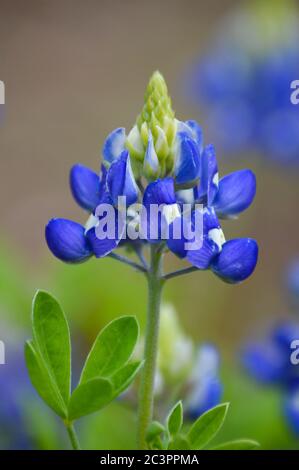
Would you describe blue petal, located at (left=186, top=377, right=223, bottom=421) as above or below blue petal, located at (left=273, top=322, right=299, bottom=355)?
below

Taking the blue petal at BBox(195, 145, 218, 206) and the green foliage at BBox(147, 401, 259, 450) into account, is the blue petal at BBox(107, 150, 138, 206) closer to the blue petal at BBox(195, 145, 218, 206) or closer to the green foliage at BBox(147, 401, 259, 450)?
the blue petal at BBox(195, 145, 218, 206)

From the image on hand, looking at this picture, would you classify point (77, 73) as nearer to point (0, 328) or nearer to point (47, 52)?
point (47, 52)

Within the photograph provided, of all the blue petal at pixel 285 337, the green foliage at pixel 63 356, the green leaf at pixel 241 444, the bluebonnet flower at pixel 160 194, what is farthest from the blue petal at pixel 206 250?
the blue petal at pixel 285 337

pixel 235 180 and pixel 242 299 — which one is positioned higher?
pixel 235 180

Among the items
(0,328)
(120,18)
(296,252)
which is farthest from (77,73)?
(0,328)

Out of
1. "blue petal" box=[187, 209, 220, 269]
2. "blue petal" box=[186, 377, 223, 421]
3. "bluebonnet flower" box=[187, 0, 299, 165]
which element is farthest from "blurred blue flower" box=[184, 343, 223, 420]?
"bluebonnet flower" box=[187, 0, 299, 165]

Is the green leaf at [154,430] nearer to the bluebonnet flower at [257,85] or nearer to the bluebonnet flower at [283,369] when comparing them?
the bluebonnet flower at [283,369]
